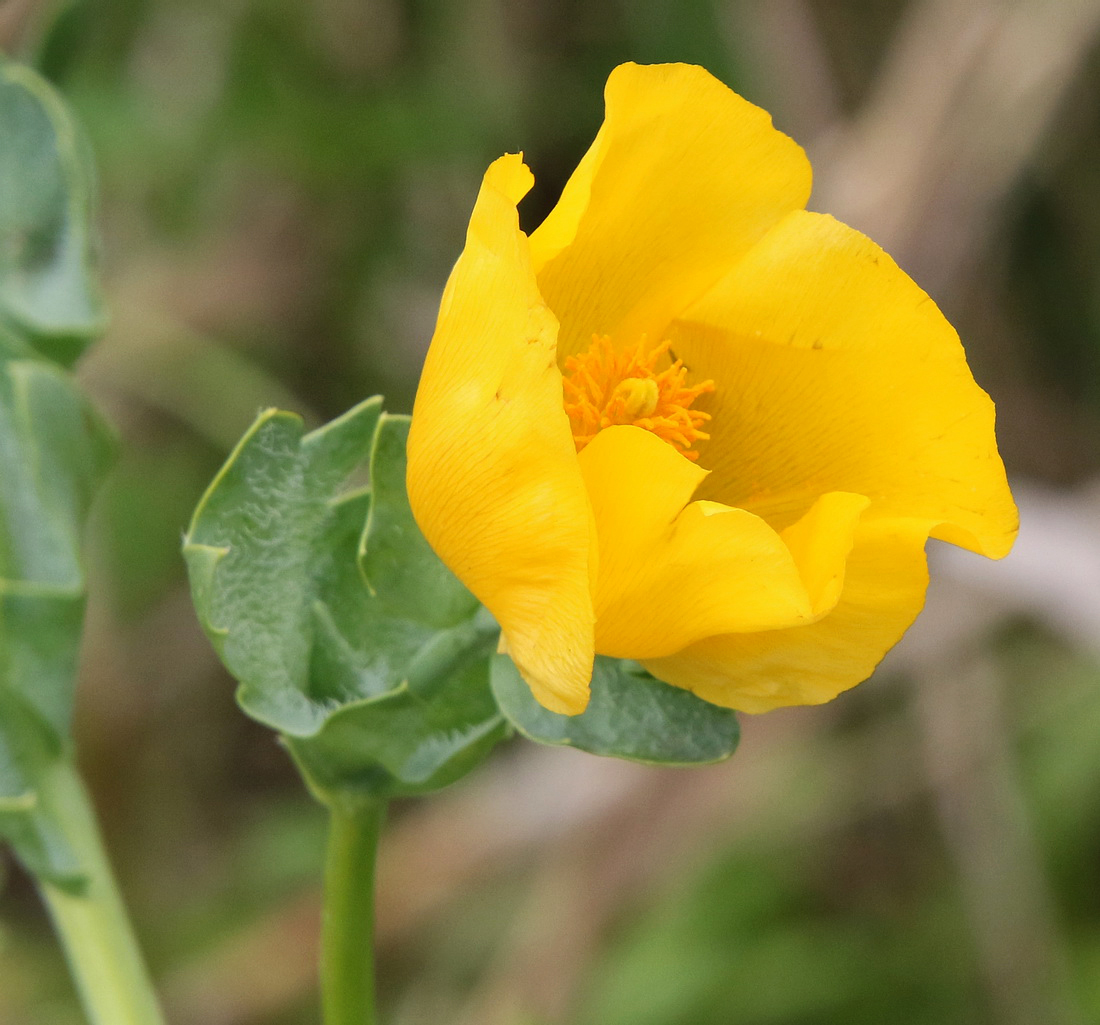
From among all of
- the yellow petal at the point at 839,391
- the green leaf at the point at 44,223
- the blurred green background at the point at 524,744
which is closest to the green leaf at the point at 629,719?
the yellow petal at the point at 839,391

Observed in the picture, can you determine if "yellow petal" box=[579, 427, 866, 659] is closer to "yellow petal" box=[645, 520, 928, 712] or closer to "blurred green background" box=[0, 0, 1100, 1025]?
"yellow petal" box=[645, 520, 928, 712]

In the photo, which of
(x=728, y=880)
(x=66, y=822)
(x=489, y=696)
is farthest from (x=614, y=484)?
(x=728, y=880)

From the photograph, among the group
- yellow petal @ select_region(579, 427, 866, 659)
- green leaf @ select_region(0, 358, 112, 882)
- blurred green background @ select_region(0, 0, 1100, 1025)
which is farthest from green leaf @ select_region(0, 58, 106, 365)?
blurred green background @ select_region(0, 0, 1100, 1025)

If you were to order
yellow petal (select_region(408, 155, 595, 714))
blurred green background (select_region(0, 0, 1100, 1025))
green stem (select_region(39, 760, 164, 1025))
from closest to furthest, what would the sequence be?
1. yellow petal (select_region(408, 155, 595, 714))
2. green stem (select_region(39, 760, 164, 1025))
3. blurred green background (select_region(0, 0, 1100, 1025))

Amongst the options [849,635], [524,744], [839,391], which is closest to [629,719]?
[849,635]

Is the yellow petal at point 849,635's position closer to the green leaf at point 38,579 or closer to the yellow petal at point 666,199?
the yellow petal at point 666,199

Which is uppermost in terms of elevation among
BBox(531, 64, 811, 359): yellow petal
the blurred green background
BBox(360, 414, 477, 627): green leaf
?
BBox(531, 64, 811, 359): yellow petal

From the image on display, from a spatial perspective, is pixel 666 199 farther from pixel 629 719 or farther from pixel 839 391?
pixel 629 719
